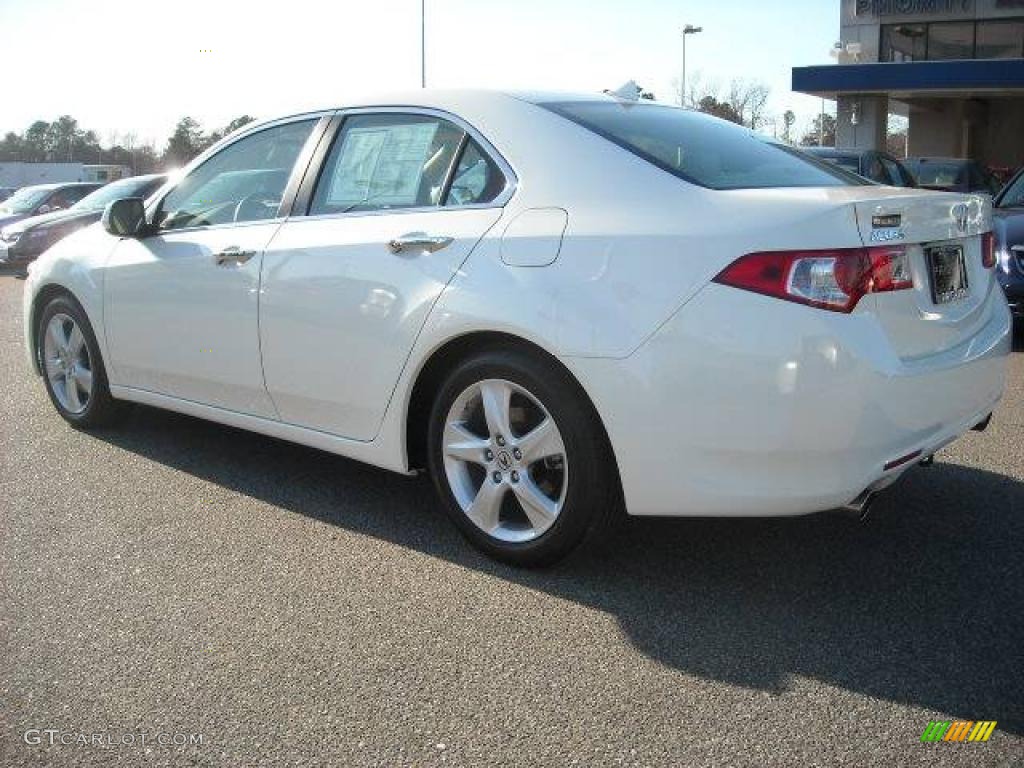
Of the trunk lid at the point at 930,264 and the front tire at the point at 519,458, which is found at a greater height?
the trunk lid at the point at 930,264

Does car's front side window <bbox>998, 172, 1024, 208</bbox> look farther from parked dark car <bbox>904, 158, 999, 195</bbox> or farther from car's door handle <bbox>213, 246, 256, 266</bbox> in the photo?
car's door handle <bbox>213, 246, 256, 266</bbox>

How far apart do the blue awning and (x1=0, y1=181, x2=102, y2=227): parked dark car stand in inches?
674

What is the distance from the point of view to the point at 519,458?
366 cm

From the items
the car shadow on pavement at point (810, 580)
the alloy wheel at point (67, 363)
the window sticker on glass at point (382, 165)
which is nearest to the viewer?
the car shadow on pavement at point (810, 580)

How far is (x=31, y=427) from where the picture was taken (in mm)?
5902

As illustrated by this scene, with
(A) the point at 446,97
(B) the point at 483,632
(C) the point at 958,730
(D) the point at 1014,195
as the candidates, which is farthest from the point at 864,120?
(C) the point at 958,730

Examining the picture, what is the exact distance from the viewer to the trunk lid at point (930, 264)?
3244 mm

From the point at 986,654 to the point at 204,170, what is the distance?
146 inches

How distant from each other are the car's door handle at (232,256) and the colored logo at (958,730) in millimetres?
2977

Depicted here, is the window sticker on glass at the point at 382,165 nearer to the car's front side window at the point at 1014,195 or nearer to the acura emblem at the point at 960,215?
the acura emblem at the point at 960,215

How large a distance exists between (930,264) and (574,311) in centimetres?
113

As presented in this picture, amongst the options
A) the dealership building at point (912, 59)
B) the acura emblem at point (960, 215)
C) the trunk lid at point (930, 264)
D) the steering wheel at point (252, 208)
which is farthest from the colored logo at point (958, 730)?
the dealership building at point (912, 59)

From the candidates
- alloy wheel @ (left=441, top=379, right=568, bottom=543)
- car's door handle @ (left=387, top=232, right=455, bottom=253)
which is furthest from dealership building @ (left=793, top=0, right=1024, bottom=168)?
alloy wheel @ (left=441, top=379, right=568, bottom=543)

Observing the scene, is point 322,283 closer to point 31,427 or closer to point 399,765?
point 399,765
